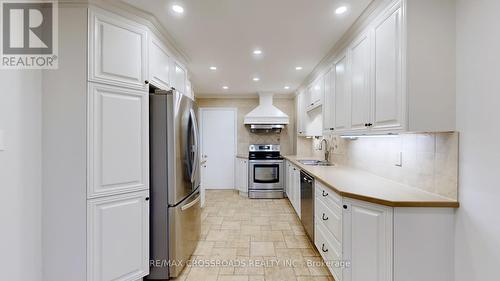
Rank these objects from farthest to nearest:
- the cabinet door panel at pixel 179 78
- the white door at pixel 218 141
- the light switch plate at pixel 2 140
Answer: the white door at pixel 218 141 → the cabinet door panel at pixel 179 78 → the light switch plate at pixel 2 140

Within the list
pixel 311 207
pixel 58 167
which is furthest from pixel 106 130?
pixel 311 207

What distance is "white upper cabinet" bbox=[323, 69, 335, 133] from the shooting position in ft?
9.87

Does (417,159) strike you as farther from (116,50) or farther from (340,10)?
(116,50)

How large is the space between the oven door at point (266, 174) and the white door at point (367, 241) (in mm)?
3366

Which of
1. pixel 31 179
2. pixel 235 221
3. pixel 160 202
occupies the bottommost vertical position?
pixel 235 221

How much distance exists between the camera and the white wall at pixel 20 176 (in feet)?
4.93

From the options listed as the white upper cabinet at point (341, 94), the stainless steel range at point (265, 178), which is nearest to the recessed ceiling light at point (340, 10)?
the white upper cabinet at point (341, 94)

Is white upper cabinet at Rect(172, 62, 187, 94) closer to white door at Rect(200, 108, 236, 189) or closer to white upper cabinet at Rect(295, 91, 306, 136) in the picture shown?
white upper cabinet at Rect(295, 91, 306, 136)

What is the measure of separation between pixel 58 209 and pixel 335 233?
2287 mm

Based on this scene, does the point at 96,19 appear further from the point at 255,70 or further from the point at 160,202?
the point at 255,70

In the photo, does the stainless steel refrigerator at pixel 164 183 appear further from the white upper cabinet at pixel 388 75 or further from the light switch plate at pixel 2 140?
the white upper cabinet at pixel 388 75

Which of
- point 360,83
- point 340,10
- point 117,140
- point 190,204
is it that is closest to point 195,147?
point 190,204

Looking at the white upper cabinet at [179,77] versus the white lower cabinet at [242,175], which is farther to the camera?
the white lower cabinet at [242,175]

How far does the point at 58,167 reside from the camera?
1761 mm
